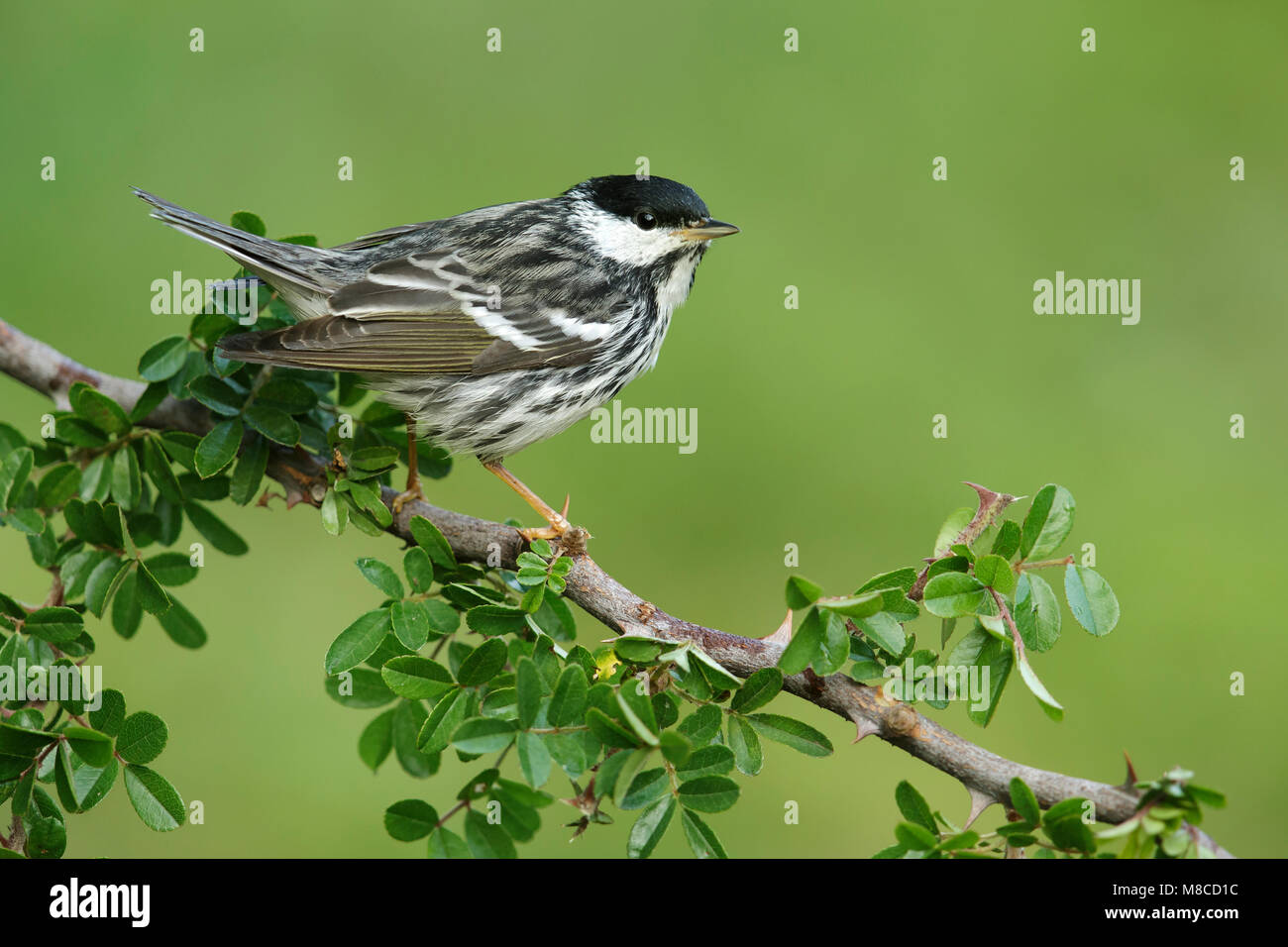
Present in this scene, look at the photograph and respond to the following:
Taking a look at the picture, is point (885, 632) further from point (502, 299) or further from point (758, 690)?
point (502, 299)

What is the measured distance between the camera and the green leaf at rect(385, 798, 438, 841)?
2.83 m

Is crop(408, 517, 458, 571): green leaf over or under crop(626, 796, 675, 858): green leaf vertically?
over

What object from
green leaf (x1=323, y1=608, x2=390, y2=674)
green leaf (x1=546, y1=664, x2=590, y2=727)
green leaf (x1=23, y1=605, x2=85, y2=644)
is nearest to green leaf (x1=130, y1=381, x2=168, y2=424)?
green leaf (x1=23, y1=605, x2=85, y2=644)

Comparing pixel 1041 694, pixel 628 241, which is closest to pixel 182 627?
pixel 628 241

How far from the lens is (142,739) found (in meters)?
2.78

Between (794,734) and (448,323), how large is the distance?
2.13 meters

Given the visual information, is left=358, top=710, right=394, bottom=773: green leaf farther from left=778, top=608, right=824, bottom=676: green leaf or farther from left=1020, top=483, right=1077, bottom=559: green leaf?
left=1020, top=483, right=1077, bottom=559: green leaf

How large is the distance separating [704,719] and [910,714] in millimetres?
481

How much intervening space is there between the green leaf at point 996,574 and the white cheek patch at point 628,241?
2.21 meters

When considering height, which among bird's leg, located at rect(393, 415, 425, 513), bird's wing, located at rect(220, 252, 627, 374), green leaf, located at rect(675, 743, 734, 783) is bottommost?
green leaf, located at rect(675, 743, 734, 783)

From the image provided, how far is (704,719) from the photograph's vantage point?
2746 mm

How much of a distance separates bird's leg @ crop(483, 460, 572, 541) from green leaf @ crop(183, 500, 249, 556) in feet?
3.16

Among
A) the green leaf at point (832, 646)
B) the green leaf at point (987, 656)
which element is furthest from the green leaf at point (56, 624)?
the green leaf at point (987, 656)

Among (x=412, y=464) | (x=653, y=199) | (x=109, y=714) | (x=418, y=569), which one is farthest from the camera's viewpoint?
(x=653, y=199)
